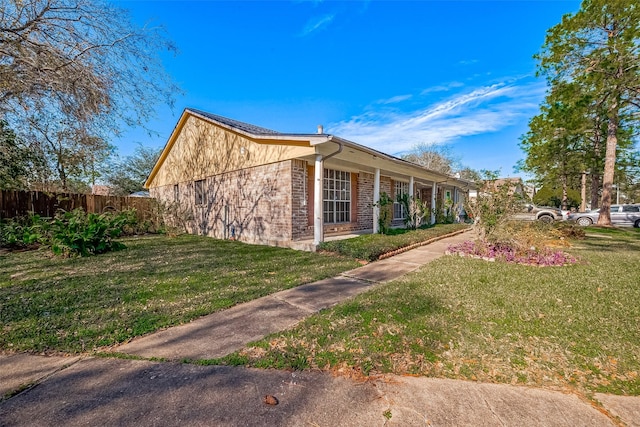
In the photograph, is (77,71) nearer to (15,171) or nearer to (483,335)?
(483,335)

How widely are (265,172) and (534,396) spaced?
8.10 metres

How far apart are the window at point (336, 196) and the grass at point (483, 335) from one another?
5436 mm

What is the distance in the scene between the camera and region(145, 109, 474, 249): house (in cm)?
798

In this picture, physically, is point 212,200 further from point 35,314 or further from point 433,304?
point 433,304

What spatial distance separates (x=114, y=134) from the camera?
6977 mm

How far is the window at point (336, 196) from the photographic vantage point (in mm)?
9531

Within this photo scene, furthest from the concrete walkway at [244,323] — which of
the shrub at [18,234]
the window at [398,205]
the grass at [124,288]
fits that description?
the window at [398,205]

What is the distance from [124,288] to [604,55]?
19.8m

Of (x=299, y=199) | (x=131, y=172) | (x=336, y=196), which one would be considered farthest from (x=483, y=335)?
(x=131, y=172)

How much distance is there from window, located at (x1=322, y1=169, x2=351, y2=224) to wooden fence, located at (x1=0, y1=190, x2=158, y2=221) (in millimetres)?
8189

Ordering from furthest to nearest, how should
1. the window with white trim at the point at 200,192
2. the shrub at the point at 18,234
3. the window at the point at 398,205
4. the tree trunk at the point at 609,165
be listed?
the tree trunk at the point at 609,165
the window at the point at 398,205
the window with white trim at the point at 200,192
the shrub at the point at 18,234

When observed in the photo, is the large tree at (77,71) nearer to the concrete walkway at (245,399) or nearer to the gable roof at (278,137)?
the gable roof at (278,137)

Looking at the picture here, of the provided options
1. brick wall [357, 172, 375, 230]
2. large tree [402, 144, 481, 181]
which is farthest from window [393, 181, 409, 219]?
large tree [402, 144, 481, 181]

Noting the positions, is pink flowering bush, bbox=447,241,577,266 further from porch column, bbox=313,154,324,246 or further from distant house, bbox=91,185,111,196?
distant house, bbox=91,185,111,196
